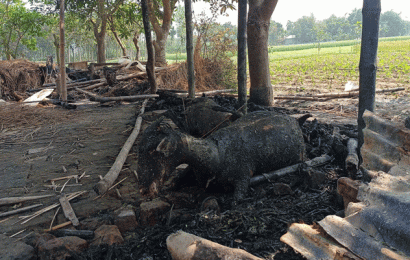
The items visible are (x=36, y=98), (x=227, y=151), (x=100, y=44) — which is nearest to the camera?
(x=227, y=151)

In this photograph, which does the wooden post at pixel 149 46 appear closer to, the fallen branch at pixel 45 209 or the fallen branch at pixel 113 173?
the fallen branch at pixel 113 173

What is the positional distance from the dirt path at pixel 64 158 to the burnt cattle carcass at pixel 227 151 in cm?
87

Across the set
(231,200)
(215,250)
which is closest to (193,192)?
(231,200)

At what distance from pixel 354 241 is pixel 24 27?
1135 inches

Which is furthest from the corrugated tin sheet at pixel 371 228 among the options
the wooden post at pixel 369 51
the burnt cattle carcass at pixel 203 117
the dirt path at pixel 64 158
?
the burnt cattle carcass at pixel 203 117

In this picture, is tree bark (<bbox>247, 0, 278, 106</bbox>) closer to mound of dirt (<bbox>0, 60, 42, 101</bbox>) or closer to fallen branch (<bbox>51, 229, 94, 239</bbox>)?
fallen branch (<bbox>51, 229, 94, 239</bbox>)

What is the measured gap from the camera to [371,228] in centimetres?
168

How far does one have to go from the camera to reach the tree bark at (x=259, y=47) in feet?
26.1

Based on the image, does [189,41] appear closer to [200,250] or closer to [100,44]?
[200,250]

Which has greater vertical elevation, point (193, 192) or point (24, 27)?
point (24, 27)

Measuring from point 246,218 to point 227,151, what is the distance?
0.94 meters

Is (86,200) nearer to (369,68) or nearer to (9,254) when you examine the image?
(9,254)

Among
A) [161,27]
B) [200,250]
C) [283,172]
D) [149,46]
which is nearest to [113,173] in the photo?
[283,172]

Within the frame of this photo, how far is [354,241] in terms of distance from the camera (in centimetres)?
163
